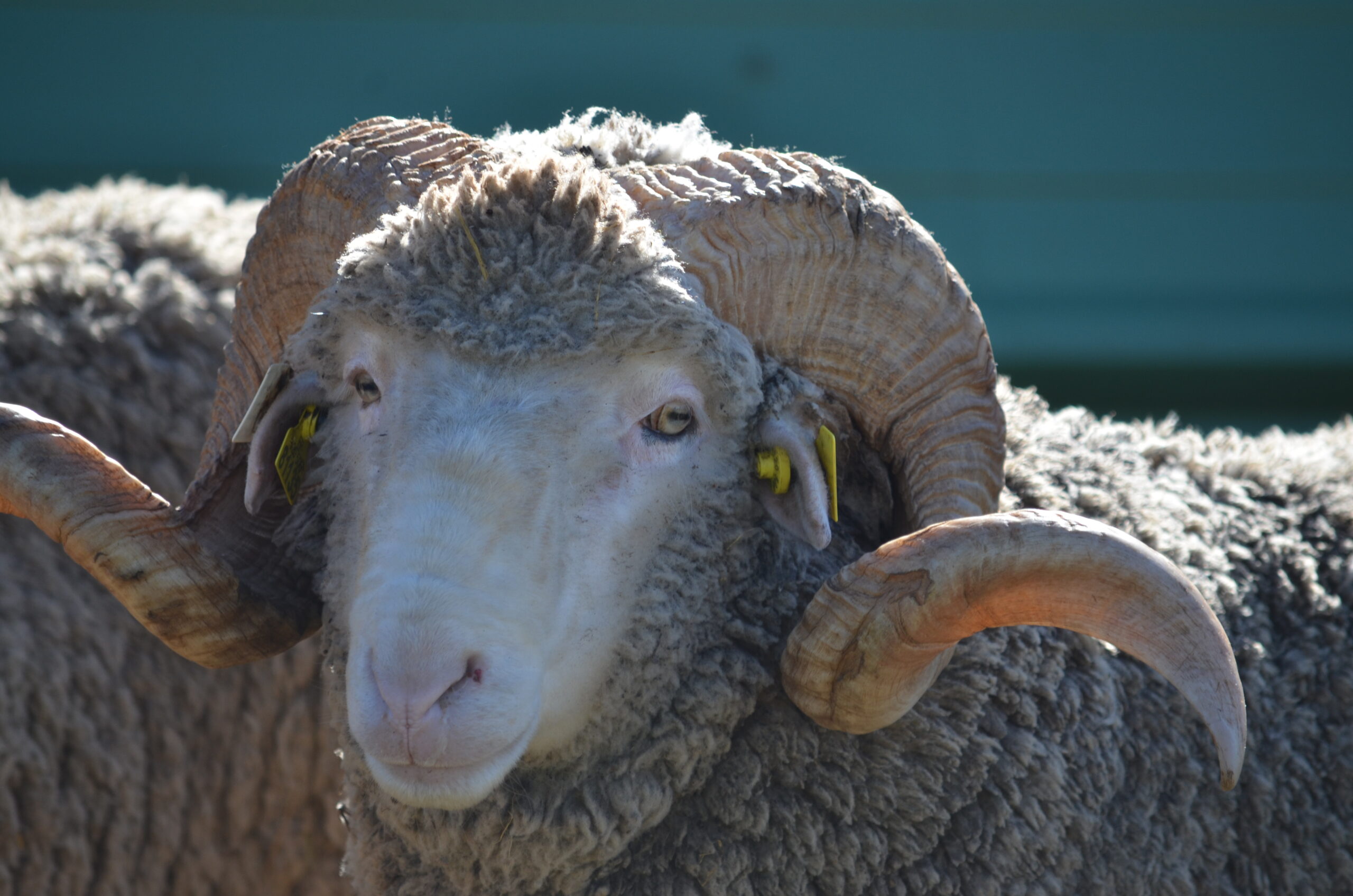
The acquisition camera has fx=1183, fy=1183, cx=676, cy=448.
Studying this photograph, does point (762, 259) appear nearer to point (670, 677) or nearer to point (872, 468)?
point (872, 468)

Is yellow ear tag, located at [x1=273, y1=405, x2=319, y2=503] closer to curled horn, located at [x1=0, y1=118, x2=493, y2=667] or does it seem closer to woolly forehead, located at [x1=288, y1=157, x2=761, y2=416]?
curled horn, located at [x1=0, y1=118, x2=493, y2=667]

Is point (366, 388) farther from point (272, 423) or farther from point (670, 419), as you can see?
point (670, 419)

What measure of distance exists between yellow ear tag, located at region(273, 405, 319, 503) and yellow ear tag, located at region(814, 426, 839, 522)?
982 millimetres

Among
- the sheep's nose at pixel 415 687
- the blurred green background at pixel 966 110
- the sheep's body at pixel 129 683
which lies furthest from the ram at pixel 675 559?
the blurred green background at pixel 966 110

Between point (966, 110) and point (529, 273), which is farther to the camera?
point (966, 110)

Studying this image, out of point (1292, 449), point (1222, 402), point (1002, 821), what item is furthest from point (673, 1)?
point (1002, 821)

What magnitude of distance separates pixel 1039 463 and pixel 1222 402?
5.97m

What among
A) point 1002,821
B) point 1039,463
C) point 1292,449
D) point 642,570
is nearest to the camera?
point 642,570

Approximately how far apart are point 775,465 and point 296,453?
0.97m

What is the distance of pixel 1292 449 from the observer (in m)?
3.04

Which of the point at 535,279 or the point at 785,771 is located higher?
the point at 535,279

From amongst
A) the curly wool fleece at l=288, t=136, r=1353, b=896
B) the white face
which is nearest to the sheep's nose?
the white face

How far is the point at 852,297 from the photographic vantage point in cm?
210

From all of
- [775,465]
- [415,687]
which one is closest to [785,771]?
[775,465]
